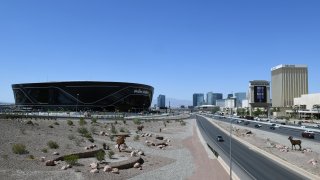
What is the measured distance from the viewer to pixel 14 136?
40781mm

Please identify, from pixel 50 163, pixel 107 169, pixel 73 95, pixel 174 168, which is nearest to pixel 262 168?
pixel 174 168

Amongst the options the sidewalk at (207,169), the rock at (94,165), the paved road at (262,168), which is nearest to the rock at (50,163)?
the rock at (94,165)

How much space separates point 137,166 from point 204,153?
63.2 feet

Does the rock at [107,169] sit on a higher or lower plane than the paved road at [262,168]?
higher

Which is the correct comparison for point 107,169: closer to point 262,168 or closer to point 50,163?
point 50,163

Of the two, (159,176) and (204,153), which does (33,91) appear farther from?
(159,176)

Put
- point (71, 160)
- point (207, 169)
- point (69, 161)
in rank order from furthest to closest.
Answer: point (207, 169)
point (71, 160)
point (69, 161)

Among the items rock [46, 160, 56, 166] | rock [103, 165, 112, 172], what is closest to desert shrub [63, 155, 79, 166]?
rock [46, 160, 56, 166]

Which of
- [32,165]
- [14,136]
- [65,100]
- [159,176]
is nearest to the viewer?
[32,165]

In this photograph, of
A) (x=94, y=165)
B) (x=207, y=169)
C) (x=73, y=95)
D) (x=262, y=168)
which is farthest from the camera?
(x=73, y=95)

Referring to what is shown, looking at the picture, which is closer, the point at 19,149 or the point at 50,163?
the point at 50,163

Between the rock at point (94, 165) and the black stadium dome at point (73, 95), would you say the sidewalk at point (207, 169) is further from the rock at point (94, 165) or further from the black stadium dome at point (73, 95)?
the black stadium dome at point (73, 95)

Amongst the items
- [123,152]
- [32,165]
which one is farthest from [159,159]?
[32,165]

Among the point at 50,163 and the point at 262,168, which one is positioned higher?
the point at 50,163
